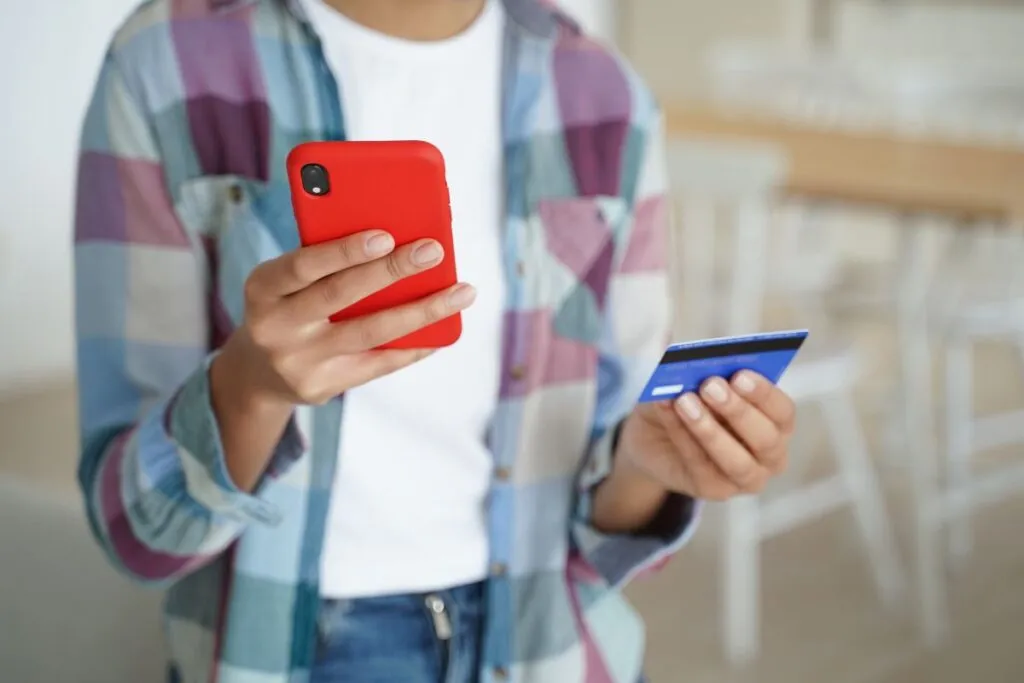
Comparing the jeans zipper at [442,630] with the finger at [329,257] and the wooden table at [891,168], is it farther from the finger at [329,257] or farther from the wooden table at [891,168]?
the wooden table at [891,168]

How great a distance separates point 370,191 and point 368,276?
6 centimetres

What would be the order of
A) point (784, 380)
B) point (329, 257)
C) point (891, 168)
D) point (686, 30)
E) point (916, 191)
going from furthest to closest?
1. point (686, 30)
2. point (891, 168)
3. point (916, 191)
4. point (784, 380)
5. point (329, 257)

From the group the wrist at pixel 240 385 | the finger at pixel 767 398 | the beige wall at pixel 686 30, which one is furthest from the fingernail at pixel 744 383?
the beige wall at pixel 686 30

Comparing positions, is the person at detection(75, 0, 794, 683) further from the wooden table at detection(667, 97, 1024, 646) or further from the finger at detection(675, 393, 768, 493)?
the wooden table at detection(667, 97, 1024, 646)

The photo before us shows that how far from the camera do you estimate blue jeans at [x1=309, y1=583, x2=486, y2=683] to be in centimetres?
81

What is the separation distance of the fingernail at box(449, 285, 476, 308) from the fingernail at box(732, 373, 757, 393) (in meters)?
0.19

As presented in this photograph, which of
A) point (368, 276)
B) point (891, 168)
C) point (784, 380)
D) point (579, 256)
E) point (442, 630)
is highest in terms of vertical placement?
point (368, 276)

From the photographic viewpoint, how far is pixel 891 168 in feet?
7.50

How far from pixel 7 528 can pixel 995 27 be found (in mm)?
4572

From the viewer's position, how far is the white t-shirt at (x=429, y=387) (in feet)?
2.66

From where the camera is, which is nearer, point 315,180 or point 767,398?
point 315,180

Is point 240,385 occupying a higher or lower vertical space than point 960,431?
higher

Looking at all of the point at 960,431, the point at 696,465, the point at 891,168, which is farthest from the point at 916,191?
the point at 696,465

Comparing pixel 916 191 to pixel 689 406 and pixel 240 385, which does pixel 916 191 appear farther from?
pixel 240 385
